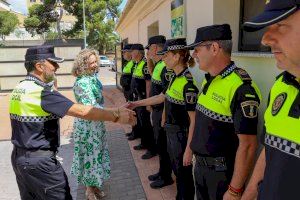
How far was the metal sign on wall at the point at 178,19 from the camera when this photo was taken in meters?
4.43

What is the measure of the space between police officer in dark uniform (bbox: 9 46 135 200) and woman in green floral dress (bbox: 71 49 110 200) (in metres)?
0.93

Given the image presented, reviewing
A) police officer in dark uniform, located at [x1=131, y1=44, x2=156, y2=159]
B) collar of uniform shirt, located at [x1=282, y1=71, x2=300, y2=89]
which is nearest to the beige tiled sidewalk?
police officer in dark uniform, located at [x1=131, y1=44, x2=156, y2=159]

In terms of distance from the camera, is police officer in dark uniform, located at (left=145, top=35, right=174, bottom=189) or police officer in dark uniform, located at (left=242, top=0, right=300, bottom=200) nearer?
police officer in dark uniform, located at (left=242, top=0, right=300, bottom=200)

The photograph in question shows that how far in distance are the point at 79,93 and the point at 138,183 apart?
1736 millimetres

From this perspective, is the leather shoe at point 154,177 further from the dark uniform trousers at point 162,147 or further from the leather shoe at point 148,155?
the leather shoe at point 148,155

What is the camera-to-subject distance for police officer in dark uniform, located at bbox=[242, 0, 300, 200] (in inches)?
47.4

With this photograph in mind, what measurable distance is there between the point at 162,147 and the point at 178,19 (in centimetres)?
198

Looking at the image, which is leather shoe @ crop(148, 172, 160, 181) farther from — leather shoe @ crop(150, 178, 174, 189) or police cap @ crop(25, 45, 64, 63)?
police cap @ crop(25, 45, 64, 63)

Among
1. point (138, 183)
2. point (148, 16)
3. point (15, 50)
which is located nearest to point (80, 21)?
point (15, 50)

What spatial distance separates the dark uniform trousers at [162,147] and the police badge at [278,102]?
10.4 ft

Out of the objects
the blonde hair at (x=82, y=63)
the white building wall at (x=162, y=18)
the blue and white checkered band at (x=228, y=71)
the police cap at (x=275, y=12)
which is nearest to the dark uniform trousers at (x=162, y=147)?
the blonde hair at (x=82, y=63)

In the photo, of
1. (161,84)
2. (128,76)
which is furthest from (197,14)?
(128,76)

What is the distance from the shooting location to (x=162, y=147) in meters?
4.68

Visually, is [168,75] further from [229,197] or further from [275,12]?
[275,12]
